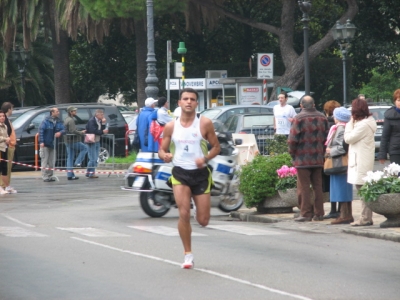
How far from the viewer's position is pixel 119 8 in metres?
41.2

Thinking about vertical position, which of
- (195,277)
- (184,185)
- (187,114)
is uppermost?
(187,114)

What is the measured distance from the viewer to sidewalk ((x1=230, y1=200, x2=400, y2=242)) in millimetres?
13194

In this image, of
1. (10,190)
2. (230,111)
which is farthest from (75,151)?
(10,190)

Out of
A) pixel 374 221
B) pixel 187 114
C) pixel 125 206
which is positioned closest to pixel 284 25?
pixel 125 206

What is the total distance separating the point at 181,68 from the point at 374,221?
19525 millimetres

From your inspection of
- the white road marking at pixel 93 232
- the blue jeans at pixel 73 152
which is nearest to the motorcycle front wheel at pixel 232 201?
the white road marking at pixel 93 232

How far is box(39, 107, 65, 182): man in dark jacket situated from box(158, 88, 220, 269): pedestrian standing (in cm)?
1492

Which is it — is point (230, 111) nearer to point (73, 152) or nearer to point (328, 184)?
point (73, 152)

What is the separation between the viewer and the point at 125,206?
18391 mm

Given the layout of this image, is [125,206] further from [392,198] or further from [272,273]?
[272,273]

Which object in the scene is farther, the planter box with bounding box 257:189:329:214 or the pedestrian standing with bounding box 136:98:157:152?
the pedestrian standing with bounding box 136:98:157:152

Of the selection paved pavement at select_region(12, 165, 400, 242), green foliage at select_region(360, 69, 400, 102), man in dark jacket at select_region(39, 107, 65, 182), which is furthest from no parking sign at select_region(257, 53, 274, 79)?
green foliage at select_region(360, 69, 400, 102)

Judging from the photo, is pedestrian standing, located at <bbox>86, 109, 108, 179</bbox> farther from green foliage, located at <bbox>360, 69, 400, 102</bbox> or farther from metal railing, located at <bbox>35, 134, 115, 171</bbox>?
green foliage, located at <bbox>360, 69, 400, 102</bbox>

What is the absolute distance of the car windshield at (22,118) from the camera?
2889 cm
